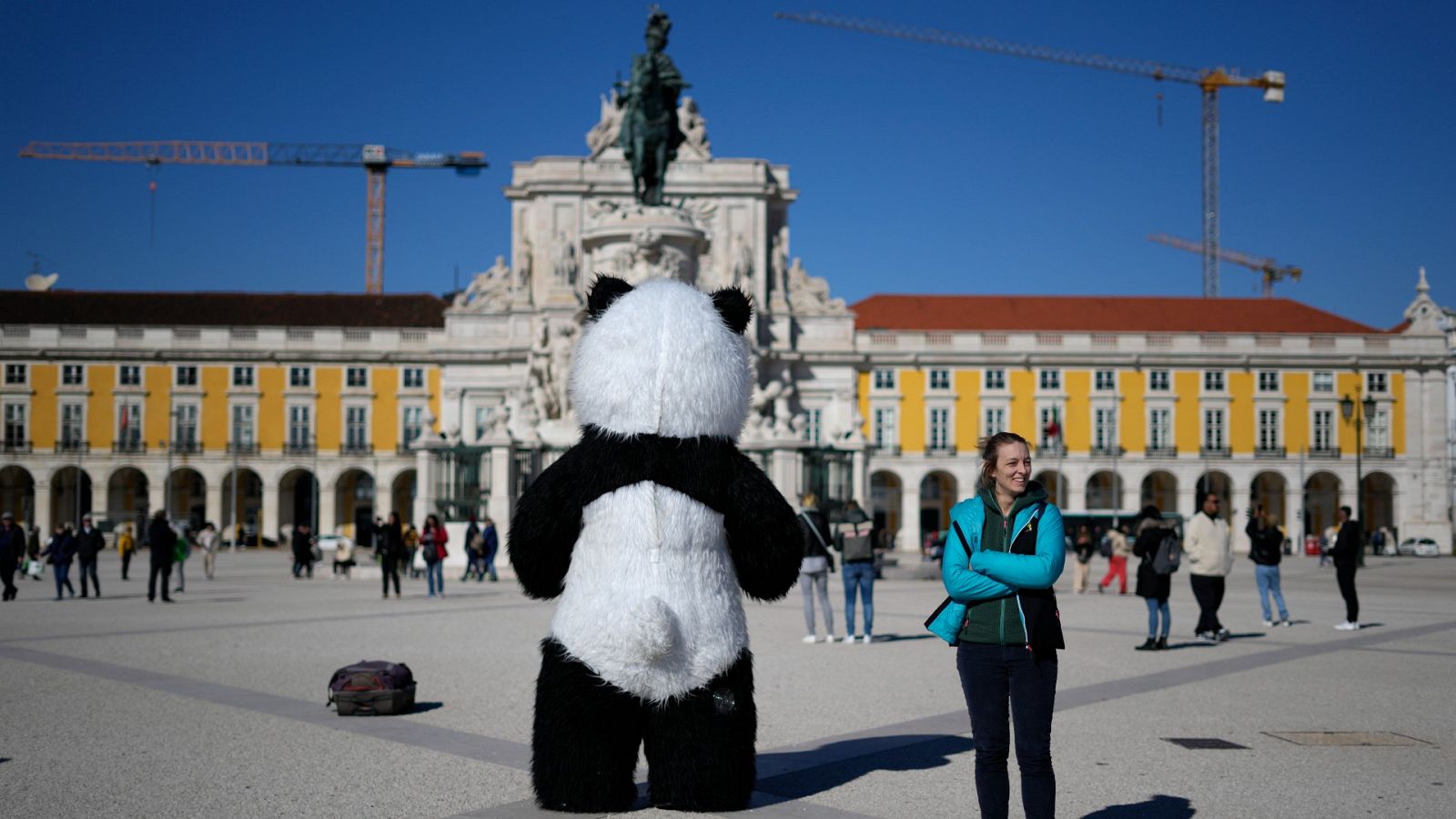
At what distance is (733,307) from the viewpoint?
6699 mm

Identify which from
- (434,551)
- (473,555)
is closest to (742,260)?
(473,555)

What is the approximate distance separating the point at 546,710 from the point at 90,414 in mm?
65973

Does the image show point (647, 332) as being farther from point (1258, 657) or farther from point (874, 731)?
point (1258, 657)

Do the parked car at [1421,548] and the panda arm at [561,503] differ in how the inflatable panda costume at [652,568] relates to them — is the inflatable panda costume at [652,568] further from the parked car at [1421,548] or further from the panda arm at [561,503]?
the parked car at [1421,548]

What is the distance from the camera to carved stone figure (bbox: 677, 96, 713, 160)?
6612cm

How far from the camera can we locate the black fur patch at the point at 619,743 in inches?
239

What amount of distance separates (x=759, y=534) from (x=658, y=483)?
1.75 feet

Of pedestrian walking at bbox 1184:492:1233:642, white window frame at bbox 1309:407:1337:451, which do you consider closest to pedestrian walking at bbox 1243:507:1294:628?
pedestrian walking at bbox 1184:492:1233:642

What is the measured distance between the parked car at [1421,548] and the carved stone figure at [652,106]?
4602cm

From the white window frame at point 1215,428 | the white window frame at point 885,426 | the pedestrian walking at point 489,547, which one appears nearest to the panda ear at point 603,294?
the pedestrian walking at point 489,547

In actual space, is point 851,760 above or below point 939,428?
below

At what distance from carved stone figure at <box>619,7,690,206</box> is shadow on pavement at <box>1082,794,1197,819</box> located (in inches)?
795

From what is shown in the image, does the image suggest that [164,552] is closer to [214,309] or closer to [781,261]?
[781,261]

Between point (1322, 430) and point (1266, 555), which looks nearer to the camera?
point (1266, 555)
